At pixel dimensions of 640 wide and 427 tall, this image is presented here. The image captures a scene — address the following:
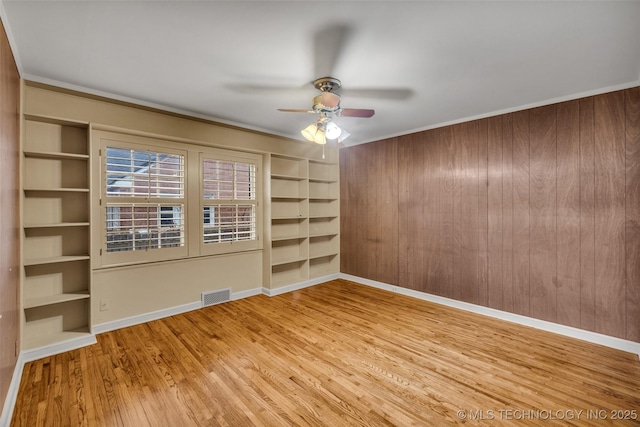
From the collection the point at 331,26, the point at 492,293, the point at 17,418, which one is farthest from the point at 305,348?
the point at 331,26

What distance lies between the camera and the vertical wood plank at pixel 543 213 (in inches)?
122

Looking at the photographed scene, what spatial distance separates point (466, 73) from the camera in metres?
2.48

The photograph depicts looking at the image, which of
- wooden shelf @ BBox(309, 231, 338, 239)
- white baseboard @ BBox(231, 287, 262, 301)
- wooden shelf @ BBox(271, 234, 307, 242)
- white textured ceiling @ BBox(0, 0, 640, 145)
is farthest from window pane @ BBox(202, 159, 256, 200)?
Answer: white baseboard @ BBox(231, 287, 262, 301)

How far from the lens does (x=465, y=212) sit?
3.79 metres

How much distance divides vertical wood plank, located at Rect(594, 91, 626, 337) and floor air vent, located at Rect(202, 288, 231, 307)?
427 centimetres

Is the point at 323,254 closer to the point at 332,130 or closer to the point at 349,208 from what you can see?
the point at 349,208

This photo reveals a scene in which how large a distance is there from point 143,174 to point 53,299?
1466mm

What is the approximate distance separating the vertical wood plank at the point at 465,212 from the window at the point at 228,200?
2.91 metres

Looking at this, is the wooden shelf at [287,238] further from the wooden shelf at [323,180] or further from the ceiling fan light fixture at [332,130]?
the ceiling fan light fixture at [332,130]

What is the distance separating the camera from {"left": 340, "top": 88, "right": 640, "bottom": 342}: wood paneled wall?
9.02 ft

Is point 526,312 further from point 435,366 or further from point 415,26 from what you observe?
point 415,26

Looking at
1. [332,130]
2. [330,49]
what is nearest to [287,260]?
[332,130]

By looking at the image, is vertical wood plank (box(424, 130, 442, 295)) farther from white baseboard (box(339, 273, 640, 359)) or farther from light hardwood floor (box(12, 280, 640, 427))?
light hardwood floor (box(12, 280, 640, 427))

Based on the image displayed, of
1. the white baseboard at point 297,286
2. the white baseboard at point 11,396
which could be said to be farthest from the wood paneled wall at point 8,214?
the white baseboard at point 297,286
